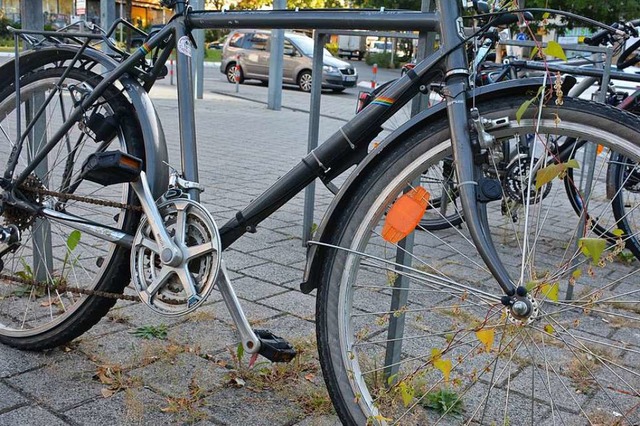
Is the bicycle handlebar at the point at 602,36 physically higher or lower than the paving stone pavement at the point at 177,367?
higher

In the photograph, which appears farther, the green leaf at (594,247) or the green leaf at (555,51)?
the green leaf at (555,51)

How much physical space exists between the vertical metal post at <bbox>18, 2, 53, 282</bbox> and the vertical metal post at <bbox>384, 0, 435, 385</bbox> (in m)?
1.42

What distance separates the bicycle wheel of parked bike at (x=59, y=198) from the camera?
2471 millimetres

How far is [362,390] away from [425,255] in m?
2.46

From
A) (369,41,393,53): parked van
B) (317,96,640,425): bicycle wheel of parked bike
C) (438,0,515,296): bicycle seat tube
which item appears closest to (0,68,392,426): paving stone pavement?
(317,96,640,425): bicycle wheel of parked bike

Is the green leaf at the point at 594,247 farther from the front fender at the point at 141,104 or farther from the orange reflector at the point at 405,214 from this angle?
the front fender at the point at 141,104

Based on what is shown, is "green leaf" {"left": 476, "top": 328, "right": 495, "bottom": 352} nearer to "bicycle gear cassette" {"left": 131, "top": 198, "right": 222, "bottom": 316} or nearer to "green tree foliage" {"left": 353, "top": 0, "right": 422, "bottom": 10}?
"bicycle gear cassette" {"left": 131, "top": 198, "right": 222, "bottom": 316}

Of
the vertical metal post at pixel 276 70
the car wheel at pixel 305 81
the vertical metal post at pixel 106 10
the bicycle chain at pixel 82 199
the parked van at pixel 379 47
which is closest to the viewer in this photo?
the bicycle chain at pixel 82 199

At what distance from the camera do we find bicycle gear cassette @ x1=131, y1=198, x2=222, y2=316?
2.13 metres

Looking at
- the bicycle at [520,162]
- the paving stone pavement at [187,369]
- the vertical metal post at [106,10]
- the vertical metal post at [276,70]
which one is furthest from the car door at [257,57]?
the paving stone pavement at [187,369]

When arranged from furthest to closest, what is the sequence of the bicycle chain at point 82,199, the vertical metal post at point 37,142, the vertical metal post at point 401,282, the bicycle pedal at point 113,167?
the vertical metal post at point 37,142
the bicycle chain at point 82,199
the bicycle pedal at point 113,167
the vertical metal post at point 401,282

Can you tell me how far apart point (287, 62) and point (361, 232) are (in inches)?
764

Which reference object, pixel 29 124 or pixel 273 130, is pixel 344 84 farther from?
pixel 29 124

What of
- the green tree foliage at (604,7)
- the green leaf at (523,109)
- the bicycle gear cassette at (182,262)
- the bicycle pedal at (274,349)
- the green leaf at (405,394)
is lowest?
the bicycle pedal at (274,349)
